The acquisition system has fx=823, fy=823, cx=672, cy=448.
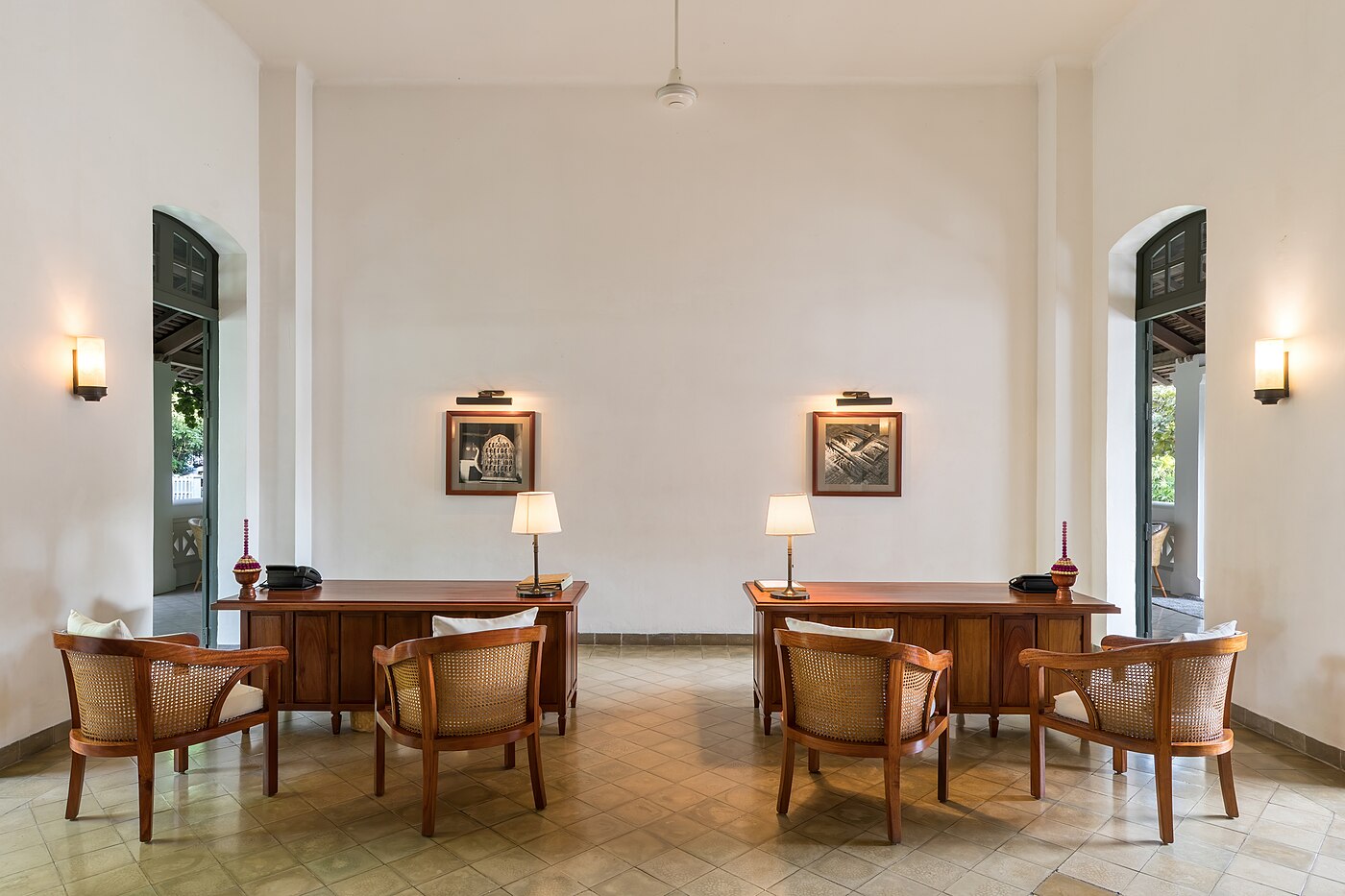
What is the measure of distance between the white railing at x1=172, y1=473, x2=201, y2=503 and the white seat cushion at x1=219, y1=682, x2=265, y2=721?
8.46 metres

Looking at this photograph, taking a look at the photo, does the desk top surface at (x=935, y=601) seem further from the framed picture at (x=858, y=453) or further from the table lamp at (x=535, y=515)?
the framed picture at (x=858, y=453)

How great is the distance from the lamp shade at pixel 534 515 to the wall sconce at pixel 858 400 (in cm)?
337

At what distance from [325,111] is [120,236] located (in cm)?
272

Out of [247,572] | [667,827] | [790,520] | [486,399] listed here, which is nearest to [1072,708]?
[790,520]

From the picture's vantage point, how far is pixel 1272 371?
15.7ft

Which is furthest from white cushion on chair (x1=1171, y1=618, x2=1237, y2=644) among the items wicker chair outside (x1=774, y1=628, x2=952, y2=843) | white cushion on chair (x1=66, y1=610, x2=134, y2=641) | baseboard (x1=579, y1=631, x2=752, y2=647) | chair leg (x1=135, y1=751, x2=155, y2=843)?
white cushion on chair (x1=66, y1=610, x2=134, y2=641)

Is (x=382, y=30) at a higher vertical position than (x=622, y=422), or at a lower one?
higher

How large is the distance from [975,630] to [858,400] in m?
2.84

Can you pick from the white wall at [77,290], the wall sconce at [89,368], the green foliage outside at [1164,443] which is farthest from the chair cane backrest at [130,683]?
the green foliage outside at [1164,443]

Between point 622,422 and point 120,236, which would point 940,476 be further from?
point 120,236

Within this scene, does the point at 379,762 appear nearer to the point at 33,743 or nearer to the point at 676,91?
the point at 33,743

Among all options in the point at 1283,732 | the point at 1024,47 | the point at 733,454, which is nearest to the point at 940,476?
the point at 733,454

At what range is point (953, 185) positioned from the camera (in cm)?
734

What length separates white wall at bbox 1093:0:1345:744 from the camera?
449 cm
